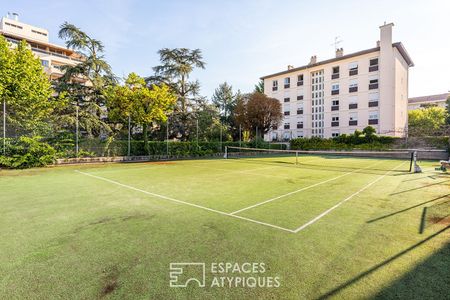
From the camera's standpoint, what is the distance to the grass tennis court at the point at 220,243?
7.96 ft

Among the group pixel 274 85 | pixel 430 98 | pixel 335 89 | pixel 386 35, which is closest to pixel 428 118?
pixel 335 89

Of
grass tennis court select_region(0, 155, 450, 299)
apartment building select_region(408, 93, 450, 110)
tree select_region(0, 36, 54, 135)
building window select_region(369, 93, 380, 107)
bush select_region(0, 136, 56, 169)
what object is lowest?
grass tennis court select_region(0, 155, 450, 299)

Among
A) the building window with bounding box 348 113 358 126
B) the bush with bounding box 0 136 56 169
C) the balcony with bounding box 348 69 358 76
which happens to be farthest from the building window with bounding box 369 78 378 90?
the bush with bounding box 0 136 56 169

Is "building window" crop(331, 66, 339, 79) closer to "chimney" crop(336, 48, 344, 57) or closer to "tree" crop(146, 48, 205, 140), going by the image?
"chimney" crop(336, 48, 344, 57)

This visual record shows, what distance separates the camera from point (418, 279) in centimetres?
256

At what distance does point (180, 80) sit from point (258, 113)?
11.9 meters

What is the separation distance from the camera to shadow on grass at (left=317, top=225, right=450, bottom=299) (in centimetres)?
231

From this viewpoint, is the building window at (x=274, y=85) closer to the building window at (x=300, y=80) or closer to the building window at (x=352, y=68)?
the building window at (x=300, y=80)

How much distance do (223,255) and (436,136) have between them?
3506 centimetres

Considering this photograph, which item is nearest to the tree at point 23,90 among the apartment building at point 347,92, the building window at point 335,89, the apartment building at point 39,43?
the apartment building at point 39,43

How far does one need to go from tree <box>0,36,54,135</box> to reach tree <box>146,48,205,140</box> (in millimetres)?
13640

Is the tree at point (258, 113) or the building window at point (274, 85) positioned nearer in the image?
the tree at point (258, 113)

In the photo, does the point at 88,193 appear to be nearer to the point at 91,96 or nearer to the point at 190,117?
the point at 91,96

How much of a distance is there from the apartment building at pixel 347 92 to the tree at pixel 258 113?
11.1m
